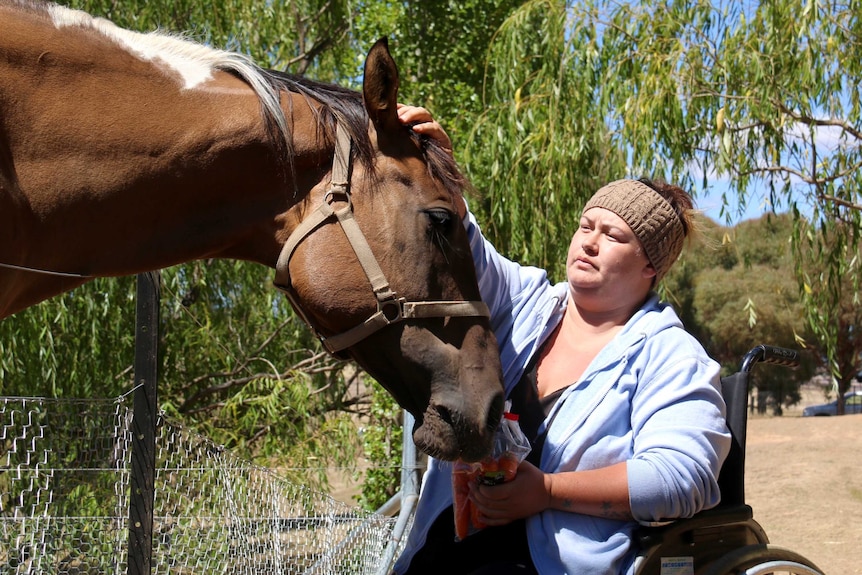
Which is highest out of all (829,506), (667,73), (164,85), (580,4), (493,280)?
(580,4)

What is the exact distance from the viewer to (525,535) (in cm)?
204

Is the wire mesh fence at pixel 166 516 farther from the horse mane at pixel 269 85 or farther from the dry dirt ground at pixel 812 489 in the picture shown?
the dry dirt ground at pixel 812 489

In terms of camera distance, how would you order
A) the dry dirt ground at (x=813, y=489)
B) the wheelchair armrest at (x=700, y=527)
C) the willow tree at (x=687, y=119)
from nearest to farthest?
the wheelchair armrest at (x=700, y=527)
the willow tree at (x=687, y=119)
the dry dirt ground at (x=813, y=489)

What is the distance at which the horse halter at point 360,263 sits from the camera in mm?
1900

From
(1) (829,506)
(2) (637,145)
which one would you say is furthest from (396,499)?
(1) (829,506)

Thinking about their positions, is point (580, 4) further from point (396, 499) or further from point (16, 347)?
point (16, 347)

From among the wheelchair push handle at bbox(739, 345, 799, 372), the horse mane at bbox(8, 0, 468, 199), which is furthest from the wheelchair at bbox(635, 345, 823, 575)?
the horse mane at bbox(8, 0, 468, 199)

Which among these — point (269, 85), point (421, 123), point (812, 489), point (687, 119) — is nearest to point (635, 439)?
point (421, 123)

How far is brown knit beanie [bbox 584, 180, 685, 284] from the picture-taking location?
217 cm

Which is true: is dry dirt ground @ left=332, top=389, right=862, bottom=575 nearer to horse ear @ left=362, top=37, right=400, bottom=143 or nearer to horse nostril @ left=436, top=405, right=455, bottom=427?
horse nostril @ left=436, top=405, right=455, bottom=427

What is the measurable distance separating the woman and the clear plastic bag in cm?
3

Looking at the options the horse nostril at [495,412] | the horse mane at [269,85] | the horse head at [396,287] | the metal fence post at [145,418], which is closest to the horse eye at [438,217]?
the horse head at [396,287]

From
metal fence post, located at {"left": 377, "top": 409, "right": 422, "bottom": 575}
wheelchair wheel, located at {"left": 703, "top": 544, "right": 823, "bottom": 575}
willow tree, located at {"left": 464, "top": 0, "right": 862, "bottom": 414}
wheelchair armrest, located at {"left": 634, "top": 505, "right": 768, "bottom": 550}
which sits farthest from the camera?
willow tree, located at {"left": 464, "top": 0, "right": 862, "bottom": 414}

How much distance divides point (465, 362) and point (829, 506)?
8078 millimetres
